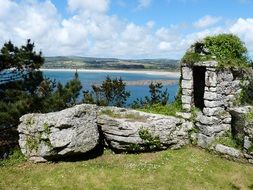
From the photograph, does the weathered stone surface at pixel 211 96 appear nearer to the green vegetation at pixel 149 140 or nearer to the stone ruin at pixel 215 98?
the stone ruin at pixel 215 98

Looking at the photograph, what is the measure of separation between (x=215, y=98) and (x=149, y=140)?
13.7 feet

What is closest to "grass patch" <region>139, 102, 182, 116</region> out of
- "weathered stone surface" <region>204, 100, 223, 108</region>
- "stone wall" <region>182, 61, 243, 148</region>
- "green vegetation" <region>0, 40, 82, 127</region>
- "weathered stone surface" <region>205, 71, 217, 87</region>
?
"stone wall" <region>182, 61, 243, 148</region>

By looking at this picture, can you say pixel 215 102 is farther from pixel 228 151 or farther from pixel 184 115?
pixel 228 151

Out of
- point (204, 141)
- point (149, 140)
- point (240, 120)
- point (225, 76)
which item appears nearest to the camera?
point (240, 120)

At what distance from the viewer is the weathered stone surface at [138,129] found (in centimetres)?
2123

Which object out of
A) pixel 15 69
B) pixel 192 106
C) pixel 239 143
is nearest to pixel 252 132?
pixel 239 143

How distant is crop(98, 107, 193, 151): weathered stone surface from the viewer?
2123 cm

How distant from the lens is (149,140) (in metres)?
21.3

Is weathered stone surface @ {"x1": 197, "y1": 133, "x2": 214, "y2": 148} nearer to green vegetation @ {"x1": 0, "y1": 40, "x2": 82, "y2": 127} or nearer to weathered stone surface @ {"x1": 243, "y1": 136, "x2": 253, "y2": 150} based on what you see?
weathered stone surface @ {"x1": 243, "y1": 136, "x2": 253, "y2": 150}

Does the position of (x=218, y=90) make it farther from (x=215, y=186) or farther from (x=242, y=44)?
(x=215, y=186)

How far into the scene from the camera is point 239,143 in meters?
20.9

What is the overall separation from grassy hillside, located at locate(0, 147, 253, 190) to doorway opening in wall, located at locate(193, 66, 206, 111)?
447 cm

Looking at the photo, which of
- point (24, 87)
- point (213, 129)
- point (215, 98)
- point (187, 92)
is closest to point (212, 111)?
point (215, 98)

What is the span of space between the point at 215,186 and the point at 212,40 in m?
8.74
